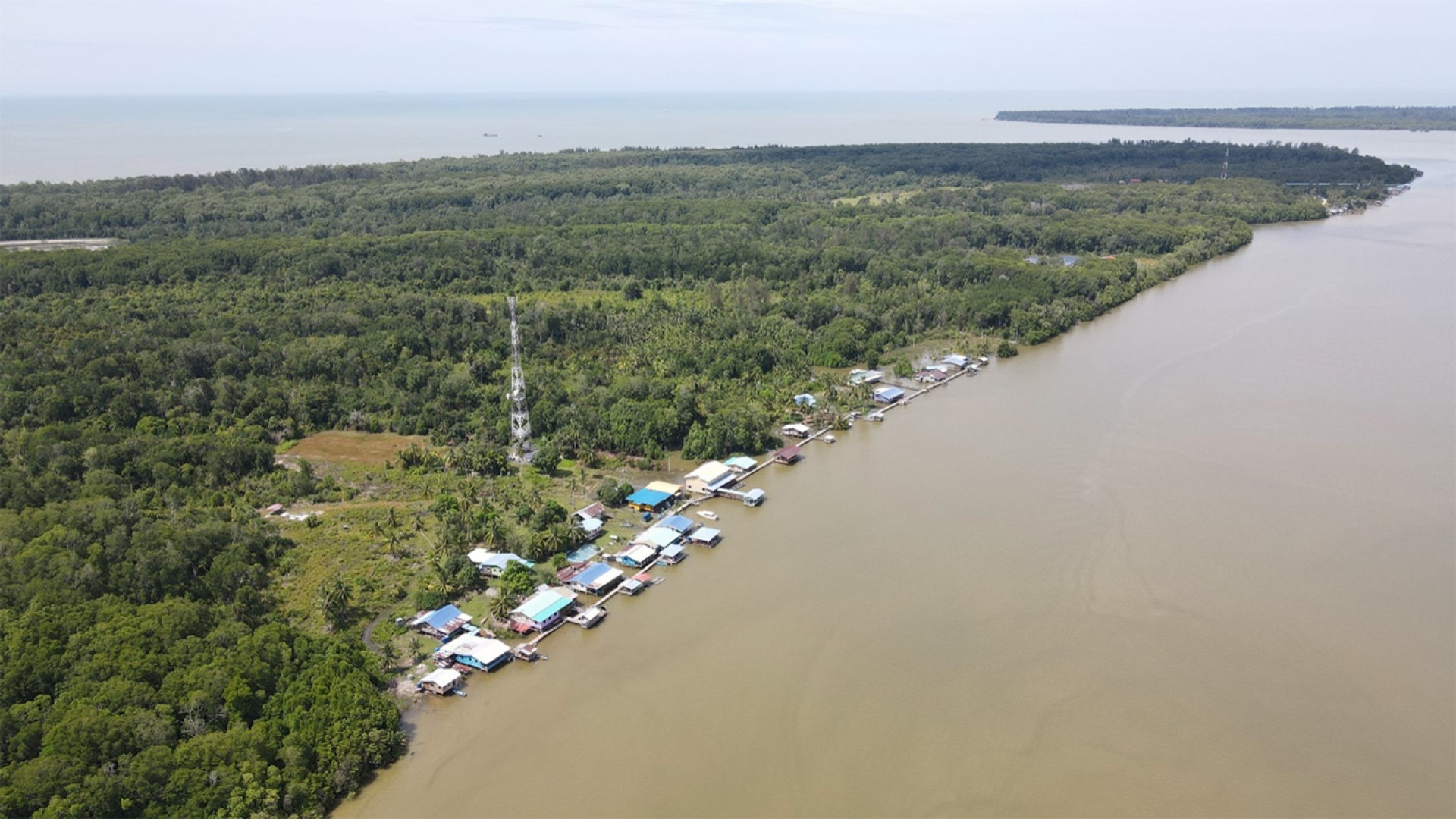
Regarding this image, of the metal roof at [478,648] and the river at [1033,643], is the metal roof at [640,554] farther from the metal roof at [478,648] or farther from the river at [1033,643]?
the metal roof at [478,648]

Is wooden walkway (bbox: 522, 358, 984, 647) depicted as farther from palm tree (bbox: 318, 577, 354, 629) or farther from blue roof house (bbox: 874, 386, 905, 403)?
palm tree (bbox: 318, 577, 354, 629)

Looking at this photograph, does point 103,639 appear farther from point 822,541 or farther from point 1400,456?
point 1400,456

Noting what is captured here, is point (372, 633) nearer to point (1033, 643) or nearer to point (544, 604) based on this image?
point (544, 604)

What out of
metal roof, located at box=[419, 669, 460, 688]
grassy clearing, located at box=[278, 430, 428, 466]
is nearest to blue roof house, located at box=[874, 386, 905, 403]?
grassy clearing, located at box=[278, 430, 428, 466]

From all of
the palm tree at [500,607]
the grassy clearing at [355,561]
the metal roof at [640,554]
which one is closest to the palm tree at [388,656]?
the grassy clearing at [355,561]

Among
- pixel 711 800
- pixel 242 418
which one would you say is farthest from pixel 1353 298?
pixel 242 418

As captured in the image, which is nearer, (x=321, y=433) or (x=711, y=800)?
(x=711, y=800)

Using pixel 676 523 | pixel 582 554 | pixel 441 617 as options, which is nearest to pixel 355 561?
pixel 441 617
